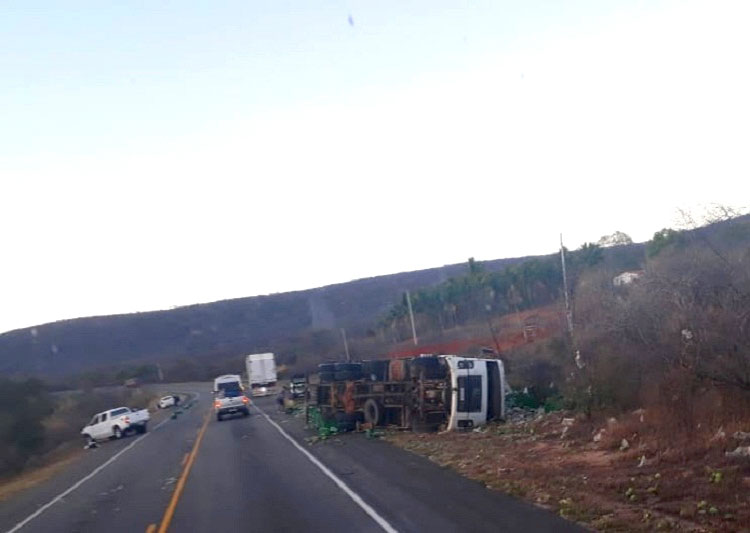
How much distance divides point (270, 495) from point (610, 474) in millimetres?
6412

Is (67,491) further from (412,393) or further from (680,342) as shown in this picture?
(680,342)

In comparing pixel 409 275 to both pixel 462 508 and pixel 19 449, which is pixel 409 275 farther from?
pixel 462 508

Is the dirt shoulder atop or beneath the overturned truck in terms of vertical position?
beneath

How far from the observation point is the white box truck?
79.6m

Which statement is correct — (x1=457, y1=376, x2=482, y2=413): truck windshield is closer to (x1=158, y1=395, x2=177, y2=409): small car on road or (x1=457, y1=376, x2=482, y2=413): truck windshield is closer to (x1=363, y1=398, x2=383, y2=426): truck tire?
(x1=363, y1=398, x2=383, y2=426): truck tire

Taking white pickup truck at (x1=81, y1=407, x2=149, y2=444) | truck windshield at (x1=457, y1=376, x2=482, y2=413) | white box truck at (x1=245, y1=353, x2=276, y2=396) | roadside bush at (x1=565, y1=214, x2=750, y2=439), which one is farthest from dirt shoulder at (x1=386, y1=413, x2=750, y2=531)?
white box truck at (x1=245, y1=353, x2=276, y2=396)

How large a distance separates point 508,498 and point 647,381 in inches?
300

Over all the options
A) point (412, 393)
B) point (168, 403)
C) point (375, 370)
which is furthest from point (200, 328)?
point (412, 393)

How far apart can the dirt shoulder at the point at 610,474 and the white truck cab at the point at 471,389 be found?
282cm

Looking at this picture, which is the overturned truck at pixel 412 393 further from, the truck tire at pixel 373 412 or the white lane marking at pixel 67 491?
the white lane marking at pixel 67 491

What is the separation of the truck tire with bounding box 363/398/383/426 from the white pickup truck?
18035mm

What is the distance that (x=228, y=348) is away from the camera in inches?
5714

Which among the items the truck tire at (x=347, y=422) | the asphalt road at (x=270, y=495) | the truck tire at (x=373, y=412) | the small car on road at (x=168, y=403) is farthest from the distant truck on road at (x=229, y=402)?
the small car on road at (x=168, y=403)

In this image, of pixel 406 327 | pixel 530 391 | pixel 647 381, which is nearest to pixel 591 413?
pixel 647 381
